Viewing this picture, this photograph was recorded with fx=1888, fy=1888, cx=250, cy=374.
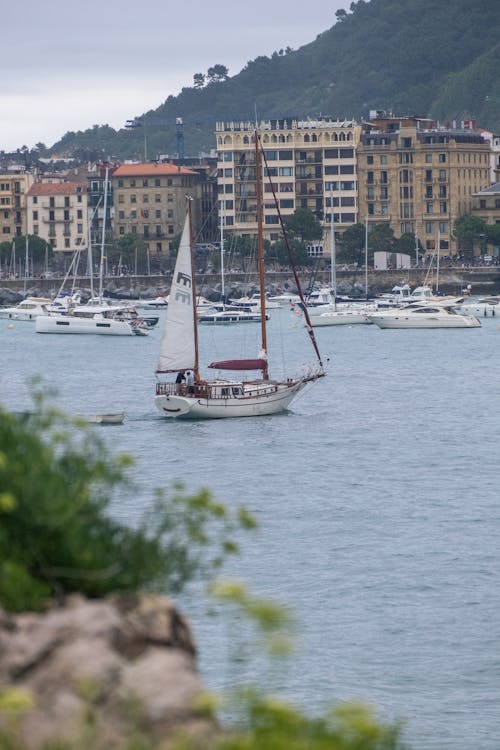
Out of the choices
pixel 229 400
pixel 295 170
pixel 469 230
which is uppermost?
pixel 295 170

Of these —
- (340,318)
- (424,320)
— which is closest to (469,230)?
(340,318)

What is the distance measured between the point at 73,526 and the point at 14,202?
161m

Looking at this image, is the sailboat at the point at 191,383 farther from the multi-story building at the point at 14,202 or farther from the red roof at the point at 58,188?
the multi-story building at the point at 14,202

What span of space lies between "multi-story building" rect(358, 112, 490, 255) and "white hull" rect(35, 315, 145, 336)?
57429 millimetres

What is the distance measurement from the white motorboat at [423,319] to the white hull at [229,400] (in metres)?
51.6

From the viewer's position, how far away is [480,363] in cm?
7856

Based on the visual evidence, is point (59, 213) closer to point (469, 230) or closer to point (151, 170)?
point (151, 170)

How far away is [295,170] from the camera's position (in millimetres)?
155125

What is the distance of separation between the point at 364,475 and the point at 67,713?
32.6 metres

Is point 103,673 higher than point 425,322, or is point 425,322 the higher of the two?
point 103,673

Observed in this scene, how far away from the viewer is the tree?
149 m

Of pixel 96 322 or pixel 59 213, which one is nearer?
pixel 96 322

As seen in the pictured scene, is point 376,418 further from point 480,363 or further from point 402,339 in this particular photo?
point 402,339

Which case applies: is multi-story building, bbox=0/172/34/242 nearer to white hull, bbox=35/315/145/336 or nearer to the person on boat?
white hull, bbox=35/315/145/336
